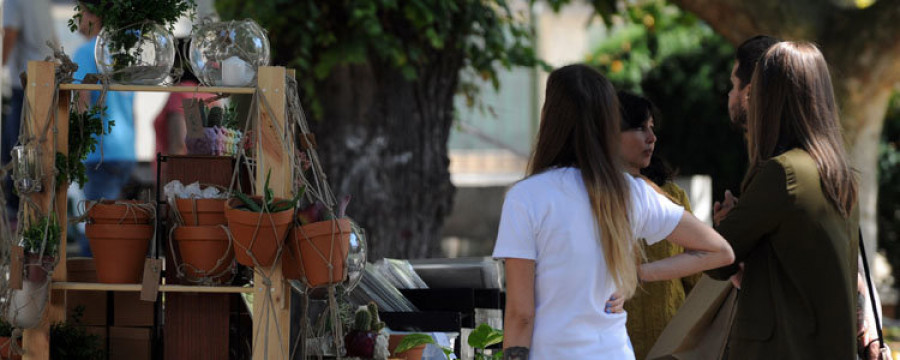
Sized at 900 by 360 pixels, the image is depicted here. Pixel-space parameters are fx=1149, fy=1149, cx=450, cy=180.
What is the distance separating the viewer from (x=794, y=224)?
278 centimetres

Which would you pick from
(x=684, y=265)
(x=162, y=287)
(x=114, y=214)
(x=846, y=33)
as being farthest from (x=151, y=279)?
(x=846, y=33)

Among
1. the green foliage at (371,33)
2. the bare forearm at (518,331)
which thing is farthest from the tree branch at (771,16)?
the bare forearm at (518,331)

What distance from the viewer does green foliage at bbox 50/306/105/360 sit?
10.6 ft

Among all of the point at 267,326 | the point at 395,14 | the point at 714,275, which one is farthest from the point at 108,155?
the point at 714,275

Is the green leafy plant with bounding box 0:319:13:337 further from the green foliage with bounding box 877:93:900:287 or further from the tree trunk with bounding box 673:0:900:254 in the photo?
the green foliage with bounding box 877:93:900:287

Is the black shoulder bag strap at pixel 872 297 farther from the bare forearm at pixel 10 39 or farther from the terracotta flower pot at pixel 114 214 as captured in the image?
the bare forearm at pixel 10 39

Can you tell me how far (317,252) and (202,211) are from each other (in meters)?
0.39

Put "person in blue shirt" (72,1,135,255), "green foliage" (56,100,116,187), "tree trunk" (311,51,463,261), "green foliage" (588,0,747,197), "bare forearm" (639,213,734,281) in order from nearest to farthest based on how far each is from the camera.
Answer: "bare forearm" (639,213,734,281) < "green foliage" (56,100,116,187) < "person in blue shirt" (72,1,135,255) < "tree trunk" (311,51,463,261) < "green foliage" (588,0,747,197)

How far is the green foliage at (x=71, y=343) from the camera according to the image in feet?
10.6

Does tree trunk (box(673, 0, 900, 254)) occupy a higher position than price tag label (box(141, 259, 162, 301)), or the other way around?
tree trunk (box(673, 0, 900, 254))

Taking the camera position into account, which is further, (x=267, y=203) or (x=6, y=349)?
(x=6, y=349)

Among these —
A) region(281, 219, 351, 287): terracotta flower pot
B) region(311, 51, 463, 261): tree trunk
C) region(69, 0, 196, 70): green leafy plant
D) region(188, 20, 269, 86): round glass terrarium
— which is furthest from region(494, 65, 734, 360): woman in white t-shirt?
region(311, 51, 463, 261): tree trunk

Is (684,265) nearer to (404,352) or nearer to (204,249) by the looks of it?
(404,352)

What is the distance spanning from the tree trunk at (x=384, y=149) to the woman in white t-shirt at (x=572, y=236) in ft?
13.3
